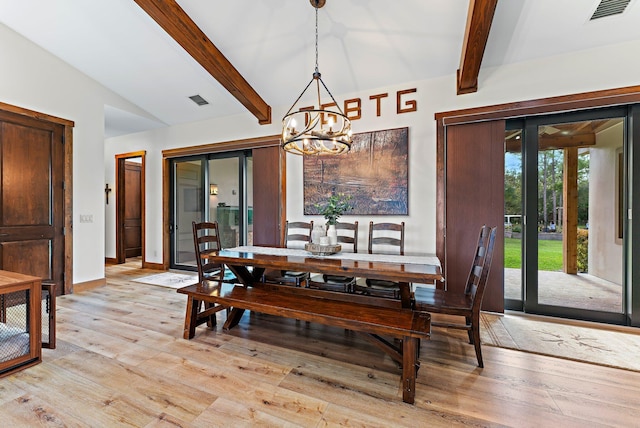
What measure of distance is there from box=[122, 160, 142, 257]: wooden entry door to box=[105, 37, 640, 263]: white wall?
2.61 meters

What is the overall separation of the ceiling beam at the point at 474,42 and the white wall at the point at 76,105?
16.6ft

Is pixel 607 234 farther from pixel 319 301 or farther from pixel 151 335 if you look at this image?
pixel 151 335

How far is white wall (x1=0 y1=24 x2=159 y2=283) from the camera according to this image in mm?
3592

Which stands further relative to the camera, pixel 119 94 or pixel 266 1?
pixel 119 94

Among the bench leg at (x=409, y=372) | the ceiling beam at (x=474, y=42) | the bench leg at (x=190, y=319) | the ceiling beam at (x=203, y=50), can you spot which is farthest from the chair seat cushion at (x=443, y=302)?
the ceiling beam at (x=203, y=50)

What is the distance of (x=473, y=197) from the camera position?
3.47 metres

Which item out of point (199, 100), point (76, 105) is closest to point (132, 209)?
A: point (76, 105)

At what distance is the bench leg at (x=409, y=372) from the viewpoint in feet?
5.89

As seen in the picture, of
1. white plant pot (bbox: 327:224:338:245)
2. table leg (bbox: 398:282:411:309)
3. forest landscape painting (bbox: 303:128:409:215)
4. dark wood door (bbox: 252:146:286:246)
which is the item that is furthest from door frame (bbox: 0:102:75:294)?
table leg (bbox: 398:282:411:309)

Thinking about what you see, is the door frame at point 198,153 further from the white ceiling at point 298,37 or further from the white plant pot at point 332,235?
the white plant pot at point 332,235

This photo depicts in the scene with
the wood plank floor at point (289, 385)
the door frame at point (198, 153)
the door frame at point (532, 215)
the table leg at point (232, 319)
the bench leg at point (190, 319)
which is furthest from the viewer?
the door frame at point (198, 153)

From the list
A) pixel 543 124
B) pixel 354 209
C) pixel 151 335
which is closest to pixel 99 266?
pixel 151 335

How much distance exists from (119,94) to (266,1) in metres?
3.18

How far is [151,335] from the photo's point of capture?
273 cm
